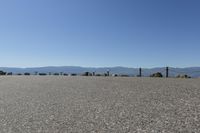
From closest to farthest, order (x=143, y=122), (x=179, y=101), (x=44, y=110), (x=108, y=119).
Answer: (x=143, y=122) → (x=108, y=119) → (x=44, y=110) → (x=179, y=101)

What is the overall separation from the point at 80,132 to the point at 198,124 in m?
2.66

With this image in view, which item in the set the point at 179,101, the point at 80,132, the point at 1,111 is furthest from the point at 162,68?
the point at 80,132

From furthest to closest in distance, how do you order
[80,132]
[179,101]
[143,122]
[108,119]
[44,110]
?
[179,101]
[44,110]
[108,119]
[143,122]
[80,132]

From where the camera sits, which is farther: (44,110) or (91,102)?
(91,102)

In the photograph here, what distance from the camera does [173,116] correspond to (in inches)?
321

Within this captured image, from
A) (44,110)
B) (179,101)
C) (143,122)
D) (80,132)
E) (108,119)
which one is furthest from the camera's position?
(179,101)

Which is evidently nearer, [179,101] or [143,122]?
[143,122]

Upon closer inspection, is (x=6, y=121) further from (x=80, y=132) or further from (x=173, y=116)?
(x=173, y=116)

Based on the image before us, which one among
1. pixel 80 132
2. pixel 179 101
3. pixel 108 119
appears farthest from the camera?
pixel 179 101

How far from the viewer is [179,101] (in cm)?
1068

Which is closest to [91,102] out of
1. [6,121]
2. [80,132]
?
[6,121]

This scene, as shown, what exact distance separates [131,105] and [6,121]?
395 centimetres

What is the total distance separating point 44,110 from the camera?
32.6 ft

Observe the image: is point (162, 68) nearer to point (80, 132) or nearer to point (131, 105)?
point (131, 105)
